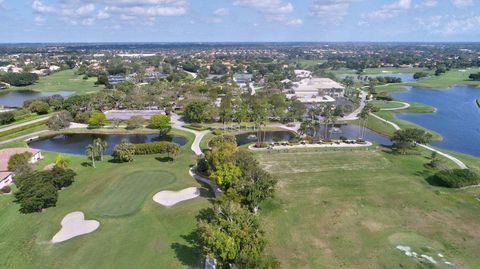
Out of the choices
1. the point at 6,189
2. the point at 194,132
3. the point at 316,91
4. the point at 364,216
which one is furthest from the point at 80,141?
the point at 316,91

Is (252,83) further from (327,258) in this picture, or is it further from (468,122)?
(327,258)

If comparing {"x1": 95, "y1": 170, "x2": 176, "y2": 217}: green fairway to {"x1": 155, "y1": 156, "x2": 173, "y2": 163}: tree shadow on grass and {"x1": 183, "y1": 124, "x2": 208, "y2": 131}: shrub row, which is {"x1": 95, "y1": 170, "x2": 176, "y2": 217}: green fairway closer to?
{"x1": 155, "y1": 156, "x2": 173, "y2": 163}: tree shadow on grass

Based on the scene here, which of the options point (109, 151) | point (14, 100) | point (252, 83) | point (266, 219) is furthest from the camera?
point (252, 83)

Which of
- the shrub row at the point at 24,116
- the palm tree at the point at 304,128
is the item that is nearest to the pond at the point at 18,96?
the shrub row at the point at 24,116

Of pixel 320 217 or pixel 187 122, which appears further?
pixel 187 122

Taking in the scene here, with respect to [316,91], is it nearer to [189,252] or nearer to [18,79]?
[189,252]

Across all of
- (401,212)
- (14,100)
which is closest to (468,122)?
(401,212)
